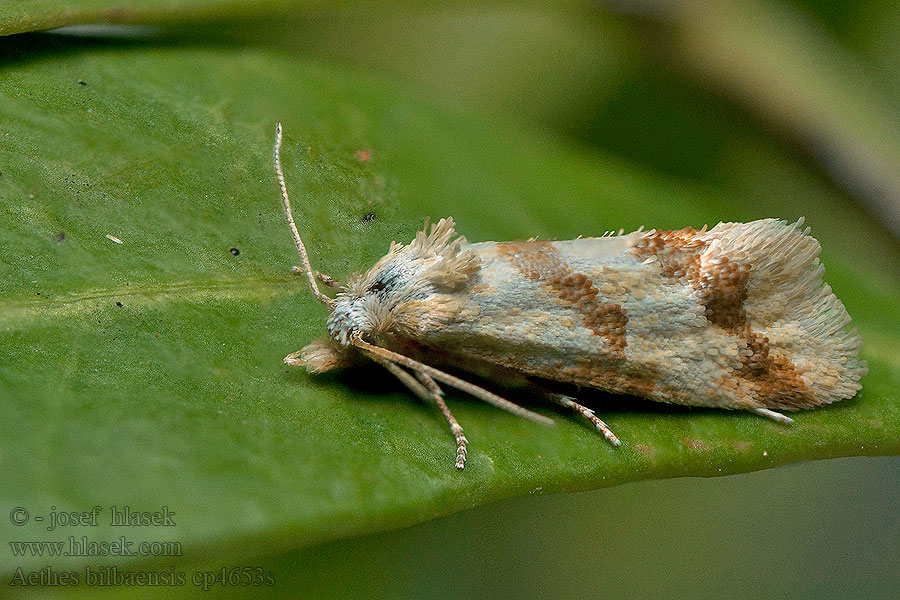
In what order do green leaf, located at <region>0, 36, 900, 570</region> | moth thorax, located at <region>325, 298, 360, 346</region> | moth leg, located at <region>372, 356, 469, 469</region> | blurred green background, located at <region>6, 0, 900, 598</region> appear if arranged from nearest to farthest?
green leaf, located at <region>0, 36, 900, 570</region> → moth leg, located at <region>372, 356, 469, 469</region> → moth thorax, located at <region>325, 298, 360, 346</region> → blurred green background, located at <region>6, 0, 900, 598</region>

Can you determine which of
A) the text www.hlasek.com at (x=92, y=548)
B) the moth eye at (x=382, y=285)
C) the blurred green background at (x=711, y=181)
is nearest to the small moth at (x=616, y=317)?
the moth eye at (x=382, y=285)

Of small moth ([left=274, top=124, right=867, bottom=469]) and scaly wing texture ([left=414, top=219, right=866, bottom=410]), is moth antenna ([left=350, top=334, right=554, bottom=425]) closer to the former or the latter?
small moth ([left=274, top=124, right=867, bottom=469])

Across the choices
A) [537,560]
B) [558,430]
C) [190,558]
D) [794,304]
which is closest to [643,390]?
[558,430]

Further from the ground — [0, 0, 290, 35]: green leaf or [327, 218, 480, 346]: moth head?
[0, 0, 290, 35]: green leaf

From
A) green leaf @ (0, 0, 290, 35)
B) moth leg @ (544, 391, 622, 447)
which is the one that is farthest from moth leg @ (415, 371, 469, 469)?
green leaf @ (0, 0, 290, 35)

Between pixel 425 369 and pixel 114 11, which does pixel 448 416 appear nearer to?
pixel 425 369

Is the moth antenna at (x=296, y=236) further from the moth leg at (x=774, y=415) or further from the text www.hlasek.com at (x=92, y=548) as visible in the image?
the moth leg at (x=774, y=415)

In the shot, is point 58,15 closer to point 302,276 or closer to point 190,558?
point 302,276

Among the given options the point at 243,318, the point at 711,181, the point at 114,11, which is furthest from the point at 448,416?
the point at 711,181
